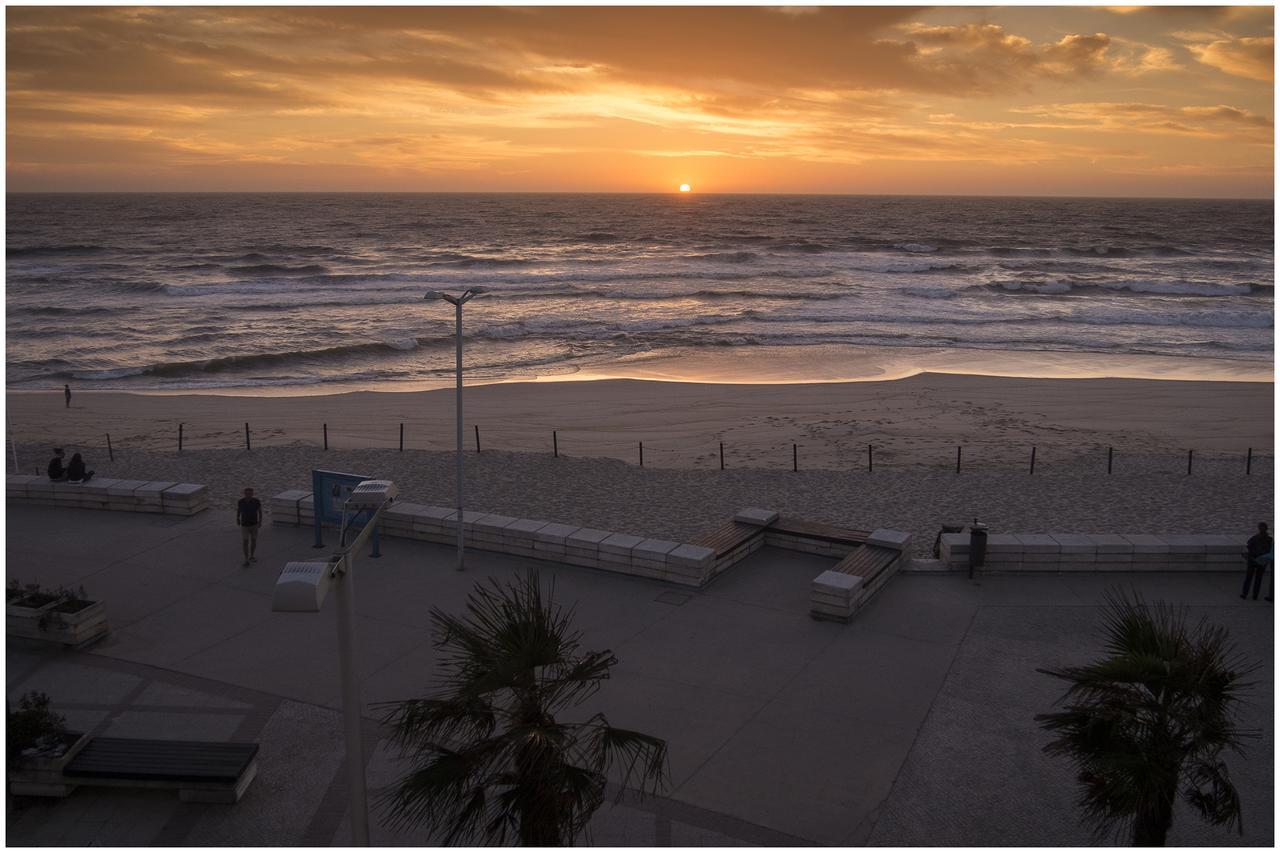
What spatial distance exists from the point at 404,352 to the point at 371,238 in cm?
Result: 7032

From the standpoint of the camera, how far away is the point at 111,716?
10391mm

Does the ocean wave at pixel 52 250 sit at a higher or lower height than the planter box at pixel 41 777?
higher

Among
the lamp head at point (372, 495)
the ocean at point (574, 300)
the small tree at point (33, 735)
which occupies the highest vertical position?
the ocean at point (574, 300)

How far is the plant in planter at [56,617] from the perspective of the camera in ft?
38.7

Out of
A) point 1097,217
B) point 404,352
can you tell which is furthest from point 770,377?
point 1097,217

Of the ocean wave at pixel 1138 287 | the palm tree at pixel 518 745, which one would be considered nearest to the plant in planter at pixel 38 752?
the palm tree at pixel 518 745

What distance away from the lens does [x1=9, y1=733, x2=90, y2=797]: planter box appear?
341 inches

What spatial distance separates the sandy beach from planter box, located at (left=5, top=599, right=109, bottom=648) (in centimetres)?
738

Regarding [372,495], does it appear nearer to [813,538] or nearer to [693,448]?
[813,538]

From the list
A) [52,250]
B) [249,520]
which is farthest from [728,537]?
[52,250]

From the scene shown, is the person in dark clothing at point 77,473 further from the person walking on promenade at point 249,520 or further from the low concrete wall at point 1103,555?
the low concrete wall at point 1103,555

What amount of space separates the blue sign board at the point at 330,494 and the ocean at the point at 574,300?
2008 centimetres

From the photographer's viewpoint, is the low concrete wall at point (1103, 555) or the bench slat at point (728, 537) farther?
the bench slat at point (728, 537)

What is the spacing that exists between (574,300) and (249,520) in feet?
146
